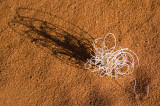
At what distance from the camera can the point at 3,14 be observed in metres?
2.06

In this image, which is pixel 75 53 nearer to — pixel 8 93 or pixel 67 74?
pixel 67 74

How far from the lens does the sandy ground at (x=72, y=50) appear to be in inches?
76.9

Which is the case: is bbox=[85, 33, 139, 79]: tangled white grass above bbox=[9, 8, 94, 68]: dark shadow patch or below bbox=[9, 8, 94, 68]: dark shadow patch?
below

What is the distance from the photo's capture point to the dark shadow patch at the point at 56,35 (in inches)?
78.0

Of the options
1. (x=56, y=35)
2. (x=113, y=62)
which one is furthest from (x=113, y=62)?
(x=56, y=35)

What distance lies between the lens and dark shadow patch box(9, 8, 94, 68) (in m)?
1.98

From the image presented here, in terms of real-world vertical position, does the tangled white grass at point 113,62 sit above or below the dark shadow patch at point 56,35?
below

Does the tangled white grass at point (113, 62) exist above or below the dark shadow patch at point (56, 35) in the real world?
below

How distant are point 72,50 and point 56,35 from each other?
247 millimetres

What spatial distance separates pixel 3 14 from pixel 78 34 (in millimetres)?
901

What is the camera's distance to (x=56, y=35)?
2.00m

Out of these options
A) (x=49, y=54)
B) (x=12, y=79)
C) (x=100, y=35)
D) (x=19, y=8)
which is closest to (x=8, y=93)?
(x=12, y=79)

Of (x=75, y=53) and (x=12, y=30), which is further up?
(x=12, y=30)

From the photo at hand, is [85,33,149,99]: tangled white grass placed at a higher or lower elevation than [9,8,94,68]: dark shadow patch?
lower
